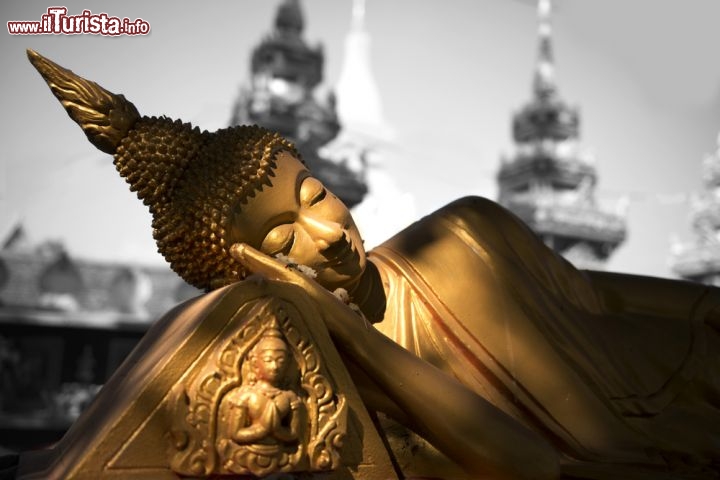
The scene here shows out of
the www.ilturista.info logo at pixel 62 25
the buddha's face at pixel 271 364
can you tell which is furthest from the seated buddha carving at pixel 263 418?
the www.ilturista.info logo at pixel 62 25

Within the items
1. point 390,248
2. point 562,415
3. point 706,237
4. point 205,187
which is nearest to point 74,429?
point 205,187

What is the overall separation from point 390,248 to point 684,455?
87 centimetres

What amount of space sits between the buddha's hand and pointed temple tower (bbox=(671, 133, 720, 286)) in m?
6.45

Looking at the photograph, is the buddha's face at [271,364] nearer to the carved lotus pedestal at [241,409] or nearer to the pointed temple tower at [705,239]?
the carved lotus pedestal at [241,409]

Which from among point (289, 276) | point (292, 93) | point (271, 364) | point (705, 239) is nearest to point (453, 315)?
point (289, 276)

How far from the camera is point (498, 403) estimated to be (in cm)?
179

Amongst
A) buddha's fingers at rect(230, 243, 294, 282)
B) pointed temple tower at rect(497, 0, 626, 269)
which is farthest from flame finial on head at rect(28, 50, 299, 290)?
pointed temple tower at rect(497, 0, 626, 269)

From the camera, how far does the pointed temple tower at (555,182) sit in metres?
7.95

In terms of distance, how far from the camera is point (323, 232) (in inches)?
67.3

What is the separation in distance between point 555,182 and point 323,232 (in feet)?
23.5

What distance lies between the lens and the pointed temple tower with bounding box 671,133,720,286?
7.44m

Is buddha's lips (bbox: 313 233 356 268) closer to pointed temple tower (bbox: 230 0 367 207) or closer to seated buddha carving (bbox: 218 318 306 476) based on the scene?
seated buddha carving (bbox: 218 318 306 476)

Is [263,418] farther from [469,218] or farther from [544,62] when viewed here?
[544,62]

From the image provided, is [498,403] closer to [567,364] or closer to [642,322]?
[567,364]
